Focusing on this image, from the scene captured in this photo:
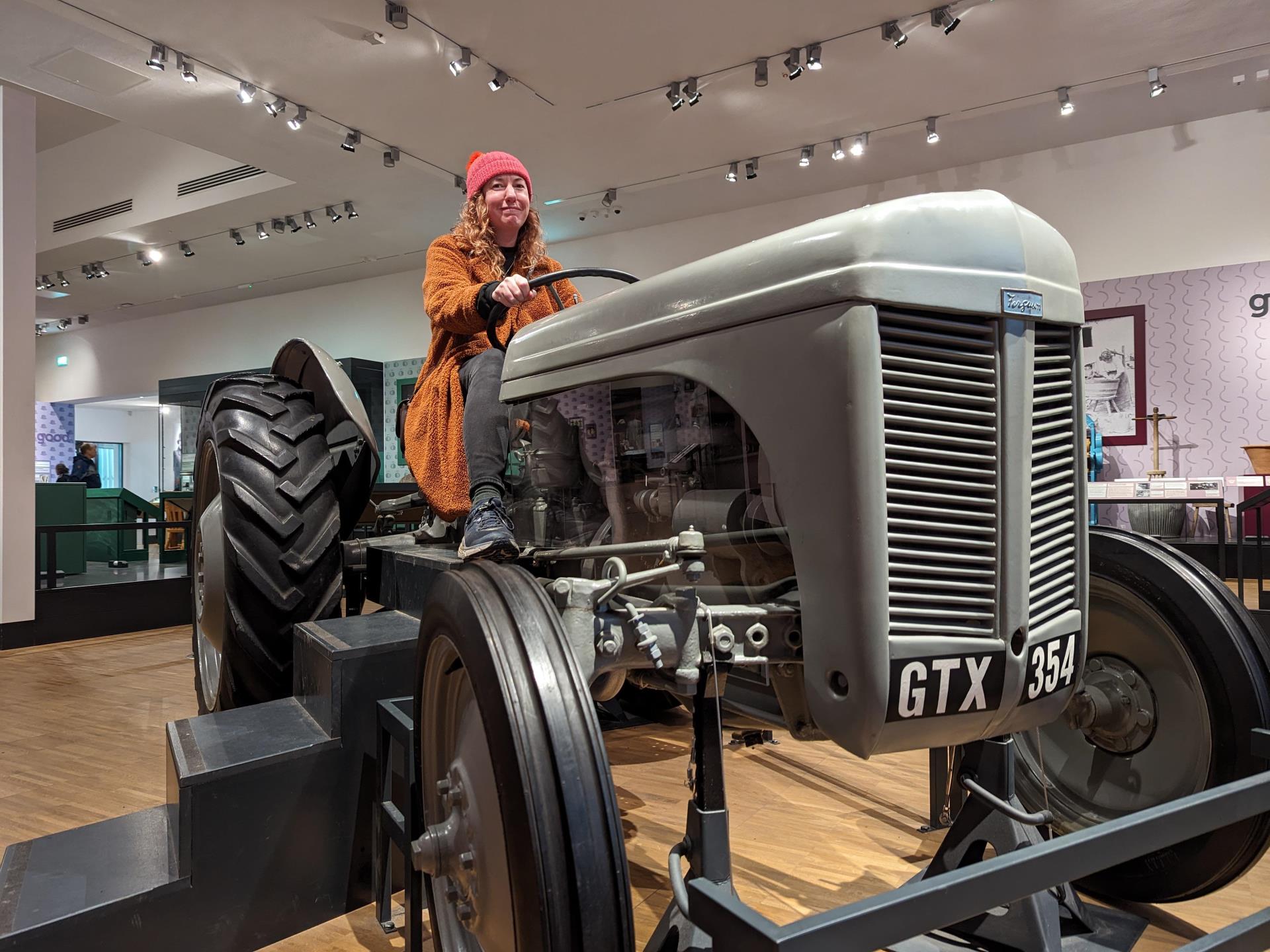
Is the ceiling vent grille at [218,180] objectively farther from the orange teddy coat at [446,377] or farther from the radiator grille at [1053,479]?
the radiator grille at [1053,479]

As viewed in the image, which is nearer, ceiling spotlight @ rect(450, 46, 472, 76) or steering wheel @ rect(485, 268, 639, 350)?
steering wheel @ rect(485, 268, 639, 350)

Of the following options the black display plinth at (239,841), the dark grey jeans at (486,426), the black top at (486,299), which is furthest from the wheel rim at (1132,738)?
the black top at (486,299)

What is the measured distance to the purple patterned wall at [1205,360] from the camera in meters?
5.59

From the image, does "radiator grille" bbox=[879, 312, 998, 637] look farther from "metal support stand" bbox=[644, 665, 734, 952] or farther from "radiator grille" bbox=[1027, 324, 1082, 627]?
"metal support stand" bbox=[644, 665, 734, 952]

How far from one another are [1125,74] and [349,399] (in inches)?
200

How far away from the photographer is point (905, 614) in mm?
1018

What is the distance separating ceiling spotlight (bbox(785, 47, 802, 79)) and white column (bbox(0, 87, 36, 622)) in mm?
4583

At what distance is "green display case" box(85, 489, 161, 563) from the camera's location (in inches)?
298

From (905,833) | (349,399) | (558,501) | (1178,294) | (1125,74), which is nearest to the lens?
(558,501)

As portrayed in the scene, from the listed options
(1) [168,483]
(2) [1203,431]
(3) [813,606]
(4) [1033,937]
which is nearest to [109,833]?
(3) [813,606]

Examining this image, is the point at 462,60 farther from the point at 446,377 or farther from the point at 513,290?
the point at 513,290

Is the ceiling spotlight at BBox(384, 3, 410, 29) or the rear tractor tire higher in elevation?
the ceiling spotlight at BBox(384, 3, 410, 29)

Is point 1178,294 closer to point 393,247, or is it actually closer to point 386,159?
point 386,159

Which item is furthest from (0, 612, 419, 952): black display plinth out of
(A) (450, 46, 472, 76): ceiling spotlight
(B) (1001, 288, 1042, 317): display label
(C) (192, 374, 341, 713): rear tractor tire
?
(A) (450, 46, 472, 76): ceiling spotlight
